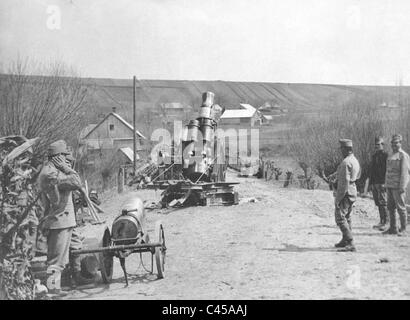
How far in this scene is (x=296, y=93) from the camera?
169 ft

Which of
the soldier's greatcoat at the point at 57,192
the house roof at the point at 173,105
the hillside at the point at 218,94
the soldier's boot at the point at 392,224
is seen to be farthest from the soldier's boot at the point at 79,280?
the house roof at the point at 173,105

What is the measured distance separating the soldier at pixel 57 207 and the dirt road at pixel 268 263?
0.50 metres

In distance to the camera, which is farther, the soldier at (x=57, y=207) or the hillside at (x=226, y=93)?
the hillside at (x=226, y=93)

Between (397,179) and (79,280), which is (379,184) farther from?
(79,280)

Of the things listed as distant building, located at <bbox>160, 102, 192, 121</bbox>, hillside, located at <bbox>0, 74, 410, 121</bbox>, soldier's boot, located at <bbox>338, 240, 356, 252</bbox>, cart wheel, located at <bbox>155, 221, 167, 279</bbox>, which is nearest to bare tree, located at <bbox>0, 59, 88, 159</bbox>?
hillside, located at <bbox>0, 74, 410, 121</bbox>

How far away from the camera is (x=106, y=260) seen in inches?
237

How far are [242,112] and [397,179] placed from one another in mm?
41735

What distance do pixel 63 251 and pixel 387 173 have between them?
534 centimetres

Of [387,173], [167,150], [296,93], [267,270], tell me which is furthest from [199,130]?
[296,93]

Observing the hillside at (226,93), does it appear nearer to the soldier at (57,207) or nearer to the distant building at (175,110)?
the distant building at (175,110)

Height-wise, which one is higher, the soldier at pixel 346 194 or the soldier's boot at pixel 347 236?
the soldier at pixel 346 194

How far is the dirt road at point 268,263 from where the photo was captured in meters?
5.21

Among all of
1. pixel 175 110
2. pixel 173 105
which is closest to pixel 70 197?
pixel 173 105

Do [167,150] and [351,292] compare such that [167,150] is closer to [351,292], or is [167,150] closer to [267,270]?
[267,270]
